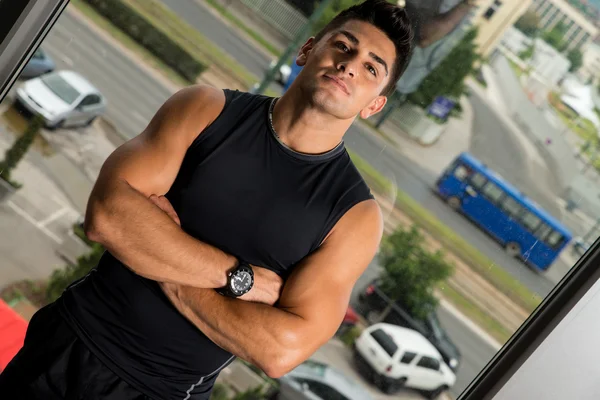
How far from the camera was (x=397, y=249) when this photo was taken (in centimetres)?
212

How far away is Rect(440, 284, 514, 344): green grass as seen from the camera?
2.09 meters

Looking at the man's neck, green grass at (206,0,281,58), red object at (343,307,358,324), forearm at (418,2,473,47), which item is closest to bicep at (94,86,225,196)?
the man's neck

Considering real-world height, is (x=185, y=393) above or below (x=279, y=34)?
below

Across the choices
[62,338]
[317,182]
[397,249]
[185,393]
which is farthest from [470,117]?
[62,338]

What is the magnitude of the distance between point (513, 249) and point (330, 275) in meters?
0.77

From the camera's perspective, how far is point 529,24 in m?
2.01

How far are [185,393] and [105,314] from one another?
12.3 inches

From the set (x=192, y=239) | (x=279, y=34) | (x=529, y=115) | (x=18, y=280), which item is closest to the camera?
(x=192, y=239)

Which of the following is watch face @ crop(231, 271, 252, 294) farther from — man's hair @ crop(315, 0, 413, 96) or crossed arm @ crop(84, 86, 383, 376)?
man's hair @ crop(315, 0, 413, 96)

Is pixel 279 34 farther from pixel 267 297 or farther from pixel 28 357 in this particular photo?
pixel 28 357

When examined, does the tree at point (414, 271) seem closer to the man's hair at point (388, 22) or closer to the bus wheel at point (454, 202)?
the bus wheel at point (454, 202)

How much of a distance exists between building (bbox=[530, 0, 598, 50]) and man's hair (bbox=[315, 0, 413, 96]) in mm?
511

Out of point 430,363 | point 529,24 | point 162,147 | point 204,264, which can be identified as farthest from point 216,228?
point 529,24

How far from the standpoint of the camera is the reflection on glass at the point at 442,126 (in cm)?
201
